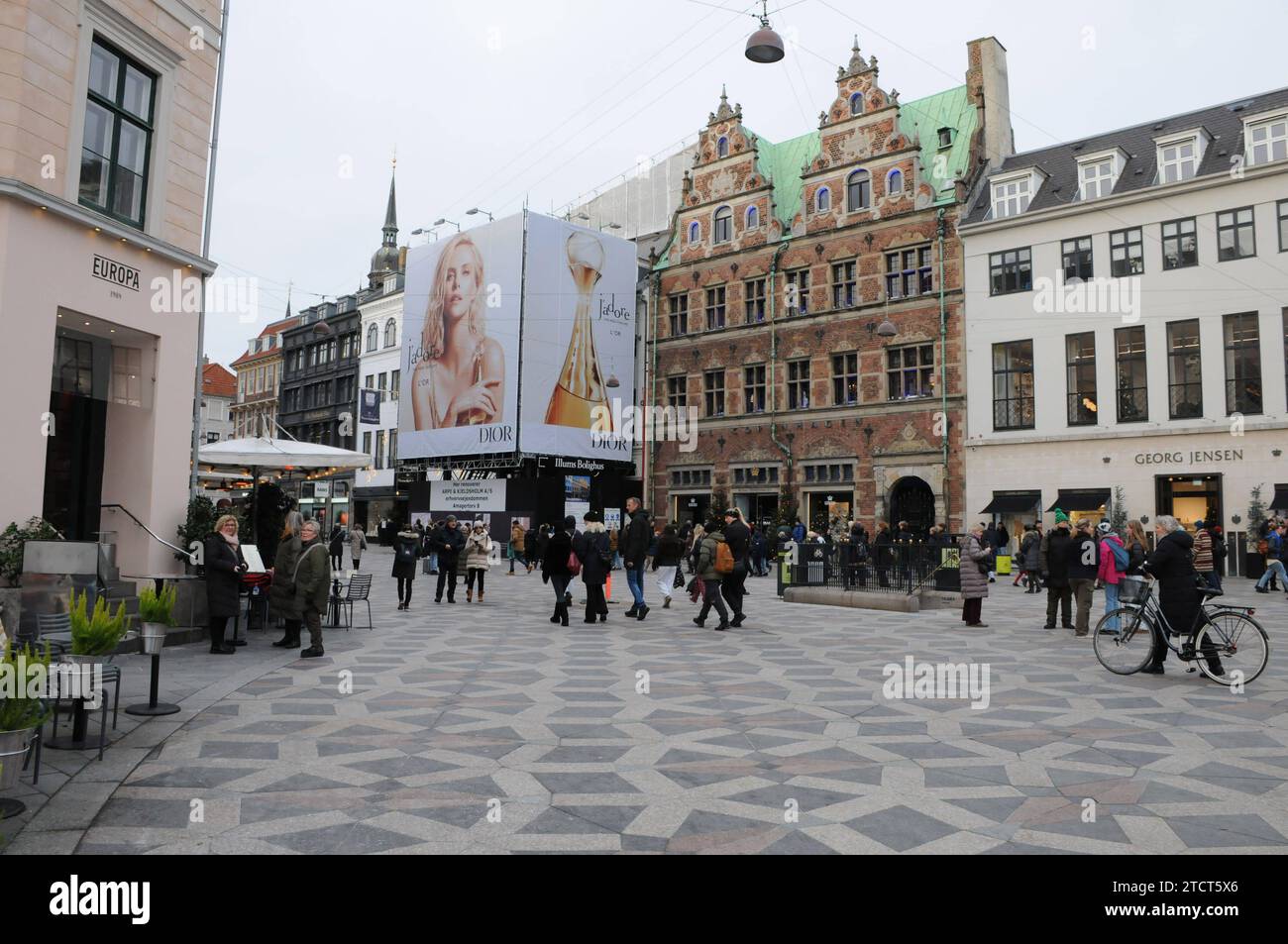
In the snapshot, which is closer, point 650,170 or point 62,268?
point 62,268

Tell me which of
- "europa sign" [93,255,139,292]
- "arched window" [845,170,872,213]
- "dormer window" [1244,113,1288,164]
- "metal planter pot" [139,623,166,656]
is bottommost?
"metal planter pot" [139,623,166,656]

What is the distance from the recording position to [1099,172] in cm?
3086

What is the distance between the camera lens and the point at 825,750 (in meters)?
6.61

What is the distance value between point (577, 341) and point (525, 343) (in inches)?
98.7

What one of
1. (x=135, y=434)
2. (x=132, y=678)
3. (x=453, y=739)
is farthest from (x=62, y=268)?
(x=453, y=739)

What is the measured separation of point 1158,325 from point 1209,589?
75.1ft

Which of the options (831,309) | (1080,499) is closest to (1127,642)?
(1080,499)

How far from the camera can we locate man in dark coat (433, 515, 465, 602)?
18797 millimetres

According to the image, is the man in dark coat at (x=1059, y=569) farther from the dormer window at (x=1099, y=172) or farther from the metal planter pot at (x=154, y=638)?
the dormer window at (x=1099, y=172)

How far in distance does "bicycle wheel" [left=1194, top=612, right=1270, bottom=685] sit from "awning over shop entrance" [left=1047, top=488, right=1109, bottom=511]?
69.2 feet

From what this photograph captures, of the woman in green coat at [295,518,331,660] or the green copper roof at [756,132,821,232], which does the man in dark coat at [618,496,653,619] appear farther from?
the green copper roof at [756,132,821,232]

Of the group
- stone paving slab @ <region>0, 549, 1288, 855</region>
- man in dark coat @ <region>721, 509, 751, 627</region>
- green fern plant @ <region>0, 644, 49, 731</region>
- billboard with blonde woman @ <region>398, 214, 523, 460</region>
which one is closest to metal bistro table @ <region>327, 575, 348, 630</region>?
Answer: stone paving slab @ <region>0, 549, 1288, 855</region>

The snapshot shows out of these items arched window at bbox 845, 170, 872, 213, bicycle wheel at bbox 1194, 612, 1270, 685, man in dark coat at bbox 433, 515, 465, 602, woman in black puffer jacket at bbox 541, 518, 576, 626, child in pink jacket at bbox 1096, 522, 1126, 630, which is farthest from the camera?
arched window at bbox 845, 170, 872, 213
